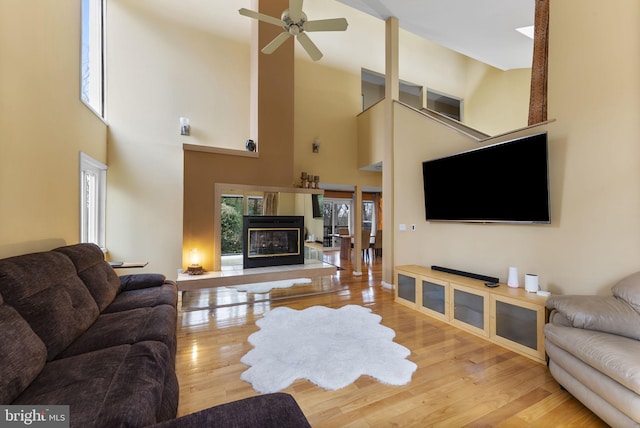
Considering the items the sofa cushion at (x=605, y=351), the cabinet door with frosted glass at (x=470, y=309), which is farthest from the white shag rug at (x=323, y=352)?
the sofa cushion at (x=605, y=351)

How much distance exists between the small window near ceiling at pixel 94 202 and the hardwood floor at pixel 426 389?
235 centimetres

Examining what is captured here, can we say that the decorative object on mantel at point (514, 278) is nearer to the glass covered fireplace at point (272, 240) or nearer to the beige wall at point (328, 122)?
the glass covered fireplace at point (272, 240)

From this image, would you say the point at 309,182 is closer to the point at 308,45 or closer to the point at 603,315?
the point at 308,45

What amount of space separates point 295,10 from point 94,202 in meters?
4.10

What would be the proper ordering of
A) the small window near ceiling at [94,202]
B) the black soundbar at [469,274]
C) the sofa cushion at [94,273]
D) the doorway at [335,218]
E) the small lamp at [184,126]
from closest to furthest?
the sofa cushion at [94,273]
the black soundbar at [469,274]
the small window near ceiling at [94,202]
the small lamp at [184,126]
the doorway at [335,218]

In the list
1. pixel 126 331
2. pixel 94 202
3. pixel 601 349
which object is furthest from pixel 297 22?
pixel 94 202

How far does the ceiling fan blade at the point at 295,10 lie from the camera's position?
2646 millimetres

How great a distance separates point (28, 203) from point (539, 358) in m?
4.73

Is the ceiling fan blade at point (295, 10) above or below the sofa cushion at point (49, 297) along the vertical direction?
above

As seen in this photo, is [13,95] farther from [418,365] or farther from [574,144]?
[574,144]

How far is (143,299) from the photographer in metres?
2.57

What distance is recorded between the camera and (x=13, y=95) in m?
2.08

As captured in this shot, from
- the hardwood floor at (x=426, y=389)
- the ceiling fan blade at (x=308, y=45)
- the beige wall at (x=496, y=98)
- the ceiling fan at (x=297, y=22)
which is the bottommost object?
the hardwood floor at (x=426, y=389)

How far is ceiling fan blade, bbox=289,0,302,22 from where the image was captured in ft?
8.68
